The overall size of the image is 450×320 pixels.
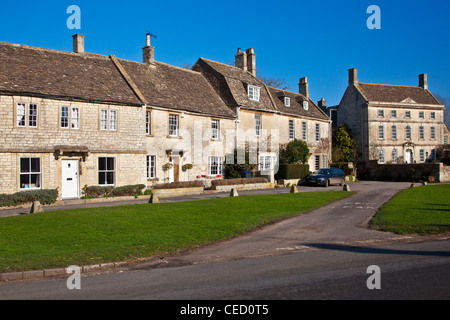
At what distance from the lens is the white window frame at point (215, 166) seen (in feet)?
105

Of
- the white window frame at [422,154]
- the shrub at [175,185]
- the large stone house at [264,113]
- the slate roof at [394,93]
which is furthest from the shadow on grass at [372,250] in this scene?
the white window frame at [422,154]

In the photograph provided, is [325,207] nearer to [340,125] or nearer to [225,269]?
[225,269]

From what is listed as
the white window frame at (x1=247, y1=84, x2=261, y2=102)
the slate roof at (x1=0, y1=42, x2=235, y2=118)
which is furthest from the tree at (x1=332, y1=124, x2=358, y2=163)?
the slate roof at (x1=0, y1=42, x2=235, y2=118)

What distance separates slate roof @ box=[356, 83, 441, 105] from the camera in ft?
173

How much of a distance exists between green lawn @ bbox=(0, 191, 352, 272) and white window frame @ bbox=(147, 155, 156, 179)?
30.5 feet

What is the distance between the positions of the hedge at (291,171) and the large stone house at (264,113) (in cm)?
128

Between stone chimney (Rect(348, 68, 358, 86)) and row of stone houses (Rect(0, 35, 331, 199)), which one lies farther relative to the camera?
stone chimney (Rect(348, 68, 358, 86))

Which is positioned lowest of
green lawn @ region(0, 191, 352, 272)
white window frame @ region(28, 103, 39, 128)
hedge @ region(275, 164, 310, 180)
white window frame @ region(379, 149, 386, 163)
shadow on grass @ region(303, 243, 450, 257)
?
shadow on grass @ region(303, 243, 450, 257)

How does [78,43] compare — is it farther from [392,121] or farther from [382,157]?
[392,121]

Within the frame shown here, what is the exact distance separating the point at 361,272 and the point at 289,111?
33.6 meters

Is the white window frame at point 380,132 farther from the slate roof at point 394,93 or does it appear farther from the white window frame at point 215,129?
the white window frame at point 215,129

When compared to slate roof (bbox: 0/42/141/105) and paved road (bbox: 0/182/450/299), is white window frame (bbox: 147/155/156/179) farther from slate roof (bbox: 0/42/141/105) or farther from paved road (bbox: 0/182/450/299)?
paved road (bbox: 0/182/450/299)
